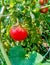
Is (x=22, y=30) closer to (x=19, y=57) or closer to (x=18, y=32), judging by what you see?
(x=18, y=32)

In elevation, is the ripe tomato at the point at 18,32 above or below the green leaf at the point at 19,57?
below

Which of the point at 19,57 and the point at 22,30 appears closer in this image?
the point at 19,57

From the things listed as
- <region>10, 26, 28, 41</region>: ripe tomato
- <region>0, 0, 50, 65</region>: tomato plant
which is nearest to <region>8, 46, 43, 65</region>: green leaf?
<region>0, 0, 50, 65</region>: tomato plant

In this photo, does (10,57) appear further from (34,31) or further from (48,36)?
(48,36)

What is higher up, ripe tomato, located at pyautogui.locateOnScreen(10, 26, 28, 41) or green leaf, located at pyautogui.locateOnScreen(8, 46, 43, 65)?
green leaf, located at pyautogui.locateOnScreen(8, 46, 43, 65)

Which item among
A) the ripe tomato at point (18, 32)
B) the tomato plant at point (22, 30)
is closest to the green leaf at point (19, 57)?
the tomato plant at point (22, 30)

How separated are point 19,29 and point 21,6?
2.20 feet

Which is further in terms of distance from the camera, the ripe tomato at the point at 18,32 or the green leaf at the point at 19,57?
the ripe tomato at the point at 18,32

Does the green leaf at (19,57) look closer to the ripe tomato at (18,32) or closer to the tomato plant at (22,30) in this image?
the tomato plant at (22,30)

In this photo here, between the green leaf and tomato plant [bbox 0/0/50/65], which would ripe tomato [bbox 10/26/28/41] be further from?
the green leaf

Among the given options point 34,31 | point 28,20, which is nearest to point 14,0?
point 28,20

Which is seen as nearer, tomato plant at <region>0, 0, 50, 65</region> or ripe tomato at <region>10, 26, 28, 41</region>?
tomato plant at <region>0, 0, 50, 65</region>

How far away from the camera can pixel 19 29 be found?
3.32ft

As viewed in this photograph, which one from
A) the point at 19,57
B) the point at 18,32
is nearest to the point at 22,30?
the point at 18,32
